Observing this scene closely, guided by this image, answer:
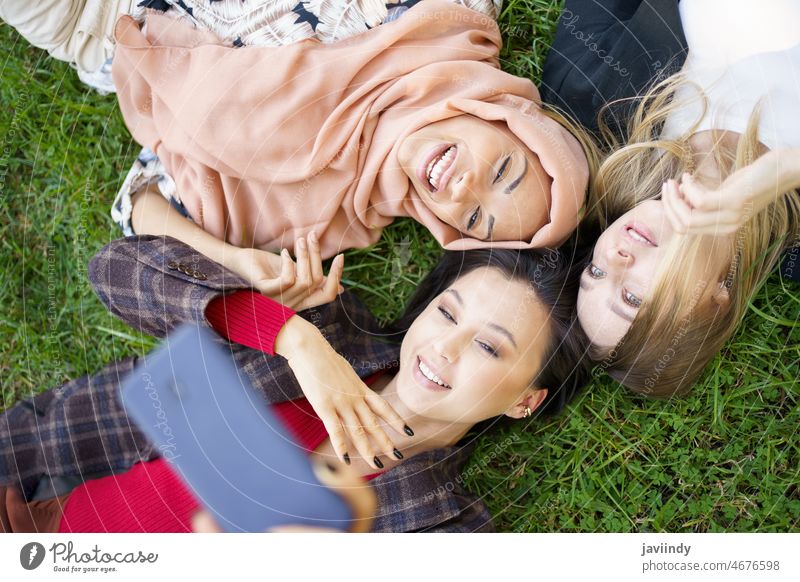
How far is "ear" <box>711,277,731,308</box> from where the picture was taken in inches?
20.7

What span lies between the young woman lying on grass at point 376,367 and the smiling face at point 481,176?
0.03 metres

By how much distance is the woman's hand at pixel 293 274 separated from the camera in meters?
0.56

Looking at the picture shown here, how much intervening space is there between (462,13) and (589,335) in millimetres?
292

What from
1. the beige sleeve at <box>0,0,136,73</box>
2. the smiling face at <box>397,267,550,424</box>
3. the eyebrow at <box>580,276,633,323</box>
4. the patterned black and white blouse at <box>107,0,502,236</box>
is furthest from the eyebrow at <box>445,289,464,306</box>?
the beige sleeve at <box>0,0,136,73</box>

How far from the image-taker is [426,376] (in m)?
0.53

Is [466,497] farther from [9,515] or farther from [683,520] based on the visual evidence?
[9,515]

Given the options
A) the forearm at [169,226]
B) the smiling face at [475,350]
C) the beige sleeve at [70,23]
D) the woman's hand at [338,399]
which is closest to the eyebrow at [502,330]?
the smiling face at [475,350]

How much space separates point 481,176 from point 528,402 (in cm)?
19

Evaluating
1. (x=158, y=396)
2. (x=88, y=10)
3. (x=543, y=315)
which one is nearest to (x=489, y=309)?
(x=543, y=315)

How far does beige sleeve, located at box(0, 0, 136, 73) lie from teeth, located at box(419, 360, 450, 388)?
0.40 metres

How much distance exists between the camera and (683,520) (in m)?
0.58

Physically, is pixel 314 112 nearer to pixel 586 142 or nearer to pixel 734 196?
pixel 586 142

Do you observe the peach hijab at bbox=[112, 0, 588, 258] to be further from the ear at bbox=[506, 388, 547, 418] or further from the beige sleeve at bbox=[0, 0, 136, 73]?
the ear at bbox=[506, 388, 547, 418]

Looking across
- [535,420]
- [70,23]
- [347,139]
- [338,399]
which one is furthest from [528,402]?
[70,23]
